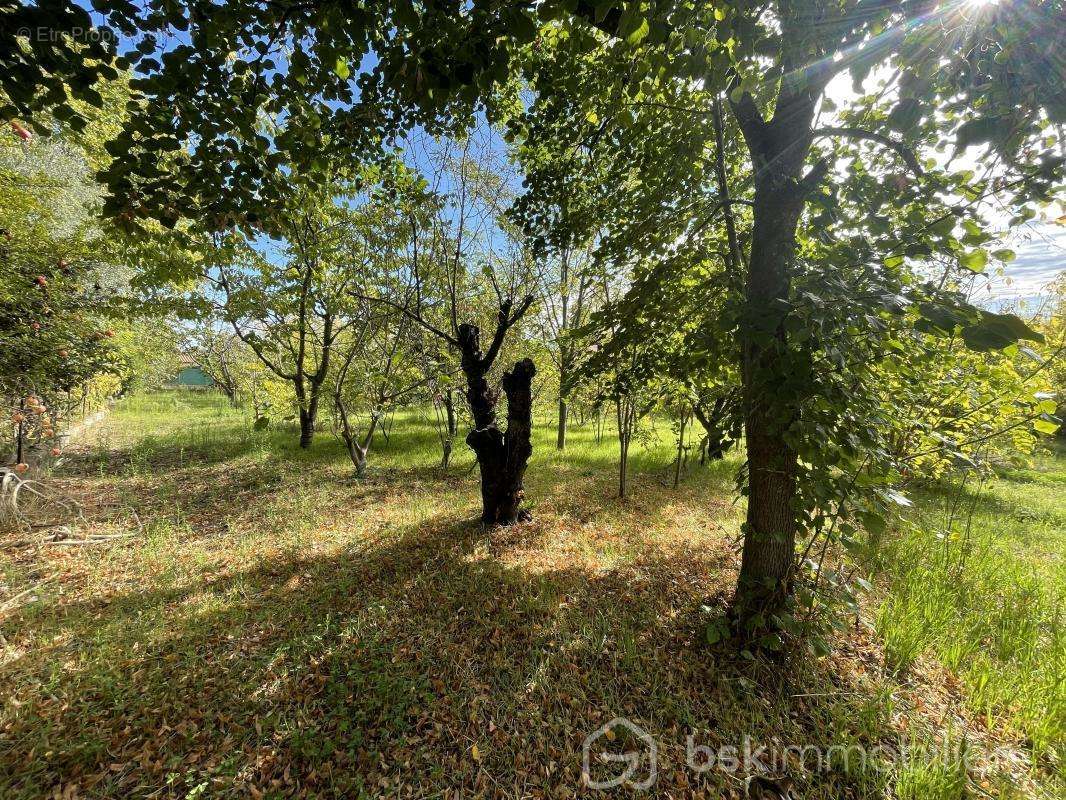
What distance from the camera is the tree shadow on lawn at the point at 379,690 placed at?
215cm

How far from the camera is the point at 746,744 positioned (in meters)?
2.31

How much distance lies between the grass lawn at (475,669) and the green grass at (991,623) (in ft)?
0.07

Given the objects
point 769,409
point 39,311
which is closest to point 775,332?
point 769,409

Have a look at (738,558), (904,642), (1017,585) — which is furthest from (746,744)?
(1017,585)

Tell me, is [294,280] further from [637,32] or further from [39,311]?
[637,32]

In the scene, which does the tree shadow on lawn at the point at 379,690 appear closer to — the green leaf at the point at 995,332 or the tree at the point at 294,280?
the green leaf at the point at 995,332

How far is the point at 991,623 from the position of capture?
3.32 metres

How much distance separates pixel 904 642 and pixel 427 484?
7.40 metres

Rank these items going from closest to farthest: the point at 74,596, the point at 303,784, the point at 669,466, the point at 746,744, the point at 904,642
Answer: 1. the point at 303,784
2. the point at 746,744
3. the point at 904,642
4. the point at 74,596
5. the point at 669,466

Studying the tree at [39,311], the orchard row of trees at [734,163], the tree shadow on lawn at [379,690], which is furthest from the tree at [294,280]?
the tree shadow on lawn at [379,690]

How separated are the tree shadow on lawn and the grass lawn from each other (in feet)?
0.06

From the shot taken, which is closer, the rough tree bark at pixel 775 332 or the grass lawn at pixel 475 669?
the grass lawn at pixel 475 669

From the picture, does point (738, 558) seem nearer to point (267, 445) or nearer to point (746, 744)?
point (746, 744)

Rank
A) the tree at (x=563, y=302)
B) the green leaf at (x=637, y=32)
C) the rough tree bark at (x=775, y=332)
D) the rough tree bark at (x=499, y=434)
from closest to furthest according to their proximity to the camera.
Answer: the green leaf at (x=637, y=32) < the rough tree bark at (x=775, y=332) < the rough tree bark at (x=499, y=434) < the tree at (x=563, y=302)
